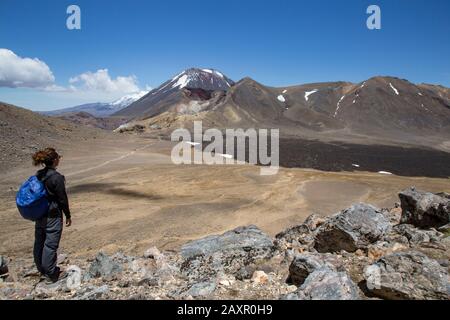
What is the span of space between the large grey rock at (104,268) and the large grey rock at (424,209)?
7.24 m

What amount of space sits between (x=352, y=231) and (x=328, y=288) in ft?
11.8

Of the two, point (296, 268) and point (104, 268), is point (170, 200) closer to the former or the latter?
point (104, 268)

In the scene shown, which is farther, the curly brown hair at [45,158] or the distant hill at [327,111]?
the distant hill at [327,111]

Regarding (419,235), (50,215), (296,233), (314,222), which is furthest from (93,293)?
(314,222)

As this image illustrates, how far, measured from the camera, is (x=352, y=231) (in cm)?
835

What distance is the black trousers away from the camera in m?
6.16

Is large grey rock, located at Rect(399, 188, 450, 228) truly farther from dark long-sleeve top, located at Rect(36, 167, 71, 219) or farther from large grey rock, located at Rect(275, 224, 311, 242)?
dark long-sleeve top, located at Rect(36, 167, 71, 219)

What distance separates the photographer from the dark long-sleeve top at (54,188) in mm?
5965

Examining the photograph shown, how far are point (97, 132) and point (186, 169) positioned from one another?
3072 cm

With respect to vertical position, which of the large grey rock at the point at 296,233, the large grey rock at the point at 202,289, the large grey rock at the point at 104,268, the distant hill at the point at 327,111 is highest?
the distant hill at the point at 327,111

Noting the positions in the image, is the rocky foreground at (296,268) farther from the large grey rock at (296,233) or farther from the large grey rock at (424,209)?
the large grey rock at (296,233)

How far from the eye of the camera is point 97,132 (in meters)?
61.2

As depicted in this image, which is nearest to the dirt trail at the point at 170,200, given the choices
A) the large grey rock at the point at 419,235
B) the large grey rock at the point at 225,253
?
the large grey rock at the point at 225,253

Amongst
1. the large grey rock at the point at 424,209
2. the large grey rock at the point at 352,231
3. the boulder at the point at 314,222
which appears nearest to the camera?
the large grey rock at the point at 352,231
